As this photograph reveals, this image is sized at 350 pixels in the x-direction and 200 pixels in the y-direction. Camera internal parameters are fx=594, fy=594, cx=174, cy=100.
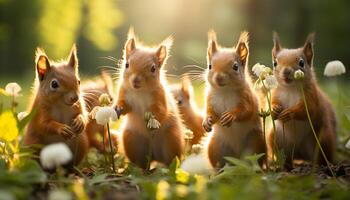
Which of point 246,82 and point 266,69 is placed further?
point 246,82

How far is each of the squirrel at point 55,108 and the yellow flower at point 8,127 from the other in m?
0.53

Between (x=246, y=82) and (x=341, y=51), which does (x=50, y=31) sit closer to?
(x=341, y=51)

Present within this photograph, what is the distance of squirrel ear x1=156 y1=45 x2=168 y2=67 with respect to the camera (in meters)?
5.20

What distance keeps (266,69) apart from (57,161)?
6.19ft

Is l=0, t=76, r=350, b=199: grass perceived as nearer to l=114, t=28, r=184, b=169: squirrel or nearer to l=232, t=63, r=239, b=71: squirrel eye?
l=114, t=28, r=184, b=169: squirrel

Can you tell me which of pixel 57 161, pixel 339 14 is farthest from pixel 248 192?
pixel 339 14

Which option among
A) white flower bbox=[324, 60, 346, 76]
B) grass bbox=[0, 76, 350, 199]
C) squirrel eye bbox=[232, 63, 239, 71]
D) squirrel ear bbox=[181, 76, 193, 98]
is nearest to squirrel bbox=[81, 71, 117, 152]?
squirrel ear bbox=[181, 76, 193, 98]

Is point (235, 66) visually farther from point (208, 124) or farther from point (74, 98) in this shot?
point (74, 98)

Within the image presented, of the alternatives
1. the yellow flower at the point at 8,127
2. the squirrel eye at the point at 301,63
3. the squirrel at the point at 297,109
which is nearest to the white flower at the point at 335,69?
the squirrel at the point at 297,109

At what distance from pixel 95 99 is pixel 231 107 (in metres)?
1.30

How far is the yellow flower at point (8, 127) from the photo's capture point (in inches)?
153

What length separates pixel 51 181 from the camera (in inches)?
143

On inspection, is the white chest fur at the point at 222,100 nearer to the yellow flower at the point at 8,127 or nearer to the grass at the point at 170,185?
the grass at the point at 170,185

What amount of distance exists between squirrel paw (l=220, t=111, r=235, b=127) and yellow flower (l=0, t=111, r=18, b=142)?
1.63m
